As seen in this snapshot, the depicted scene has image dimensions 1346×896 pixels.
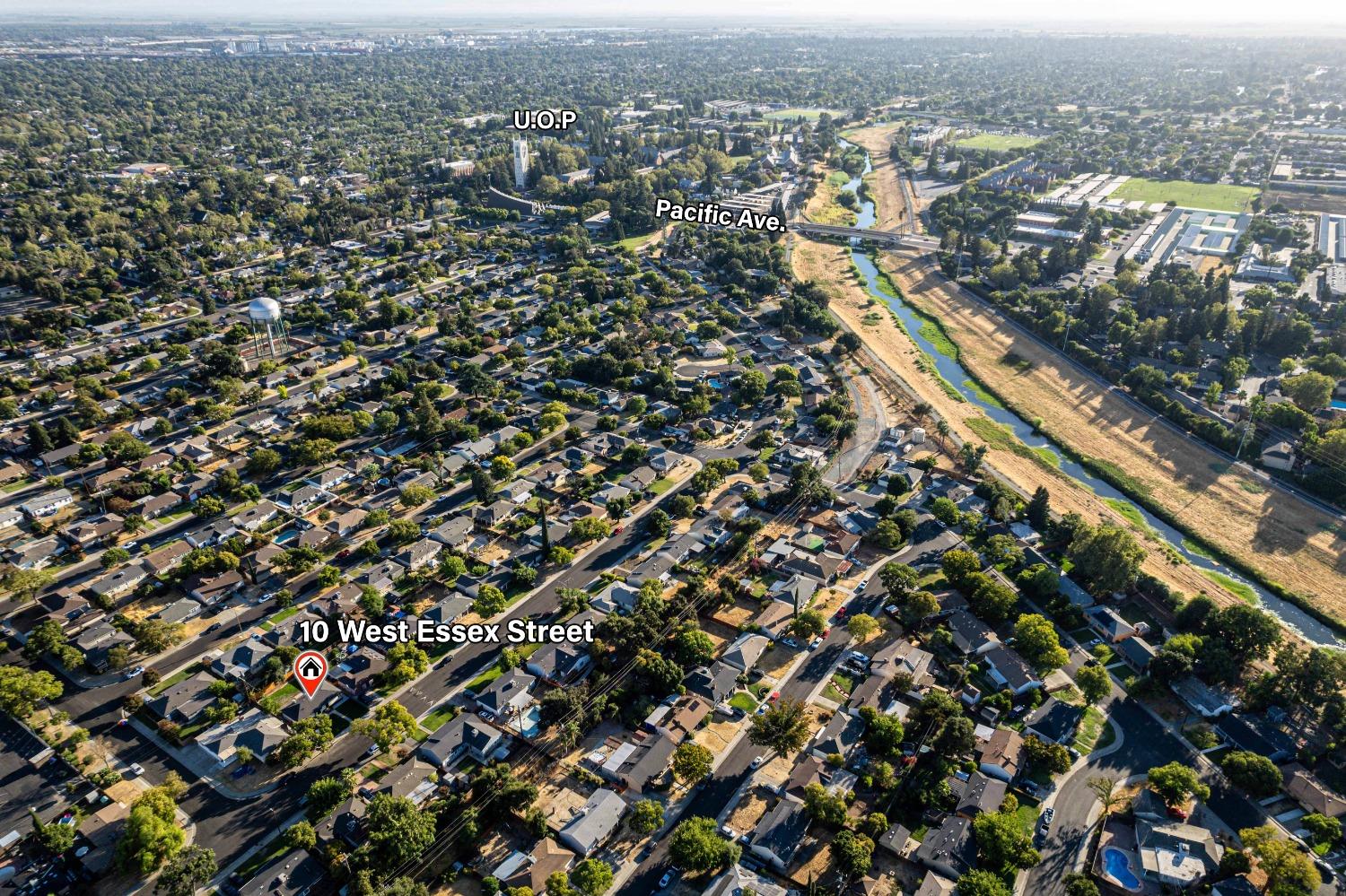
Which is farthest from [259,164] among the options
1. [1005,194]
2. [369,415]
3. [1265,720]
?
[1265,720]

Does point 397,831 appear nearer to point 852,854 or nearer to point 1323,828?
point 852,854

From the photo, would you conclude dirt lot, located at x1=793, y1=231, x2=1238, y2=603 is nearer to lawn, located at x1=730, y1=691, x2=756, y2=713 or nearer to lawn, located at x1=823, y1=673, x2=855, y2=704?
lawn, located at x1=823, y1=673, x2=855, y2=704

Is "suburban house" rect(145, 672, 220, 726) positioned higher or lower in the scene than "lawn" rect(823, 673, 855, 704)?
lower

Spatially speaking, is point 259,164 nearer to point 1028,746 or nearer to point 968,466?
point 968,466

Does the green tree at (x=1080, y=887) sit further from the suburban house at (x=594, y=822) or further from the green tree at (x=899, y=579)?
the suburban house at (x=594, y=822)

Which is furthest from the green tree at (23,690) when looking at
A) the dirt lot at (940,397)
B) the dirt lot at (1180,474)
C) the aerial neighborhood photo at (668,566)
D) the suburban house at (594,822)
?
the dirt lot at (1180,474)

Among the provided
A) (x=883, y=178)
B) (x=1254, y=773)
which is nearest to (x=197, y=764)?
(x=1254, y=773)

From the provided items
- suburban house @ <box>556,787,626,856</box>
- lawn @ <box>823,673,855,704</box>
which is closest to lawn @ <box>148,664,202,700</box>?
suburban house @ <box>556,787,626,856</box>

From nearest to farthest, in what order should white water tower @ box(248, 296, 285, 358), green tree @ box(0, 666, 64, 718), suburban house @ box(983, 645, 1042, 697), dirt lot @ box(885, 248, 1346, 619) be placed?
green tree @ box(0, 666, 64, 718)
suburban house @ box(983, 645, 1042, 697)
dirt lot @ box(885, 248, 1346, 619)
white water tower @ box(248, 296, 285, 358)
